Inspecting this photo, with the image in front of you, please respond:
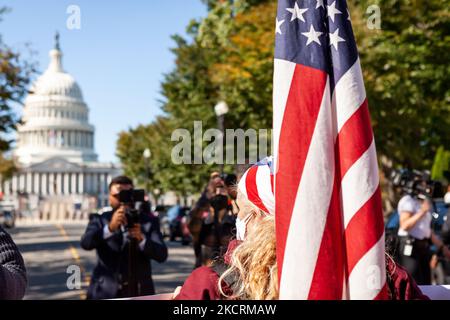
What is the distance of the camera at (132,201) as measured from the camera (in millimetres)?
6875

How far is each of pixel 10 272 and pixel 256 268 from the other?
986mm

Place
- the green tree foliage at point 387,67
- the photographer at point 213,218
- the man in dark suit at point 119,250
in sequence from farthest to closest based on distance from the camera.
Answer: the green tree foliage at point 387,67, the photographer at point 213,218, the man in dark suit at point 119,250

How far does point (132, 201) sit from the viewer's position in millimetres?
7016

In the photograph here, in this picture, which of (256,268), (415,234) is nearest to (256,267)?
(256,268)

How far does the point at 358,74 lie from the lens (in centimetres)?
238

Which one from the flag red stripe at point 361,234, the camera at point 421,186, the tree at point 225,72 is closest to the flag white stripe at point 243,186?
the flag red stripe at point 361,234

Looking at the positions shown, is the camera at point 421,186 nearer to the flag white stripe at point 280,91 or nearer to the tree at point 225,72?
the flag white stripe at point 280,91

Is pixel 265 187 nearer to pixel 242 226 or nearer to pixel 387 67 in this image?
pixel 242 226

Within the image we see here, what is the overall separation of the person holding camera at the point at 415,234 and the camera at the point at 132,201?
3.34 m

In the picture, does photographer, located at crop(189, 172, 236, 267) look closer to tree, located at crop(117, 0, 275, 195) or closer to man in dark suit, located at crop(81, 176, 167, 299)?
man in dark suit, located at crop(81, 176, 167, 299)

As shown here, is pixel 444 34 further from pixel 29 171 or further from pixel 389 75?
pixel 29 171

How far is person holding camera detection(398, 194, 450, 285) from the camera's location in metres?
8.98

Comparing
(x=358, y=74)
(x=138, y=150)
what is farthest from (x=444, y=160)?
(x=138, y=150)

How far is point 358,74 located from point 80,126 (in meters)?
151
